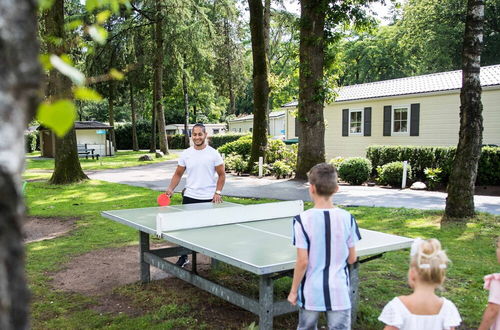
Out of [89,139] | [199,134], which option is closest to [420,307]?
[199,134]

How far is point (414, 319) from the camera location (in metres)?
2.48

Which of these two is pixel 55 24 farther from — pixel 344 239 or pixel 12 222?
pixel 12 222

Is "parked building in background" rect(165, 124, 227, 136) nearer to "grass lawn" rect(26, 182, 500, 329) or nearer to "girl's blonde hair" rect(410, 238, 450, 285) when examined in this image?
"grass lawn" rect(26, 182, 500, 329)

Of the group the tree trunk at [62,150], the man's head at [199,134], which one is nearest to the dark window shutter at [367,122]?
the tree trunk at [62,150]

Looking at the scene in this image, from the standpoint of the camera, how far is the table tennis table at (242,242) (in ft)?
12.9

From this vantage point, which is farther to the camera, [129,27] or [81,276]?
[129,27]

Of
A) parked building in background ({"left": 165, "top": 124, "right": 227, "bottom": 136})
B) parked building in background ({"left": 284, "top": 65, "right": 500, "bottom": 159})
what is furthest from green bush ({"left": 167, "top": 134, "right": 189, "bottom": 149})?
parked building in background ({"left": 284, "top": 65, "right": 500, "bottom": 159})

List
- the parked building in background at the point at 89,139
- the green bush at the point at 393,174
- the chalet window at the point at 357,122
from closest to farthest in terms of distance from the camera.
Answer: the green bush at the point at 393,174
the chalet window at the point at 357,122
the parked building in background at the point at 89,139

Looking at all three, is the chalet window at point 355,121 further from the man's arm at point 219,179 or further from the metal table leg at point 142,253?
the metal table leg at point 142,253

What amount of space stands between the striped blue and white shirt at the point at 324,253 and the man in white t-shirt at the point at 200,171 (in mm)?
3549

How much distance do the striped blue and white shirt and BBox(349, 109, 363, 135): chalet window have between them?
70.7 ft

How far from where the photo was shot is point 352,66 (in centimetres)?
4969

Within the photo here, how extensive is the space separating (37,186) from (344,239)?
50.2 ft

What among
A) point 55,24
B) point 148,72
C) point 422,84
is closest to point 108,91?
point 148,72
